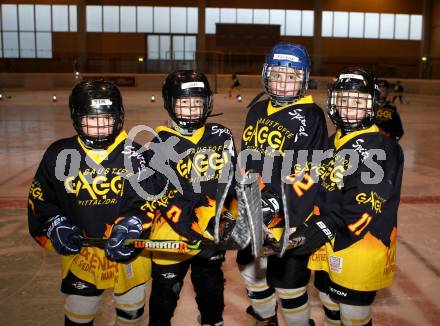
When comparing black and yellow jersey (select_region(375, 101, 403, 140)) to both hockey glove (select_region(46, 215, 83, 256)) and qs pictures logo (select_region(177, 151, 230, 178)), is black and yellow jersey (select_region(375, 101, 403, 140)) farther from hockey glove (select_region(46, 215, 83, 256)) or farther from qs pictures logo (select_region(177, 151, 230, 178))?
hockey glove (select_region(46, 215, 83, 256))

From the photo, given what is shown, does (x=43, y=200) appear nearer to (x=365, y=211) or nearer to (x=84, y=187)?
(x=84, y=187)

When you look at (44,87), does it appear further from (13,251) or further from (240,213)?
(240,213)

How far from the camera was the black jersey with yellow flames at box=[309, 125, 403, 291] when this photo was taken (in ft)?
8.71

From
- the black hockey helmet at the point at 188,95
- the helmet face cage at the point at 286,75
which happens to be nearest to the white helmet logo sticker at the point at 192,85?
the black hockey helmet at the point at 188,95

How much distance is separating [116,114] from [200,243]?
2.72ft

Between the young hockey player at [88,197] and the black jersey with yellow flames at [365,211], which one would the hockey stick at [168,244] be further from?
the black jersey with yellow flames at [365,211]

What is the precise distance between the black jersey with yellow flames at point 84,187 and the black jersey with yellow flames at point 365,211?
0.99 m

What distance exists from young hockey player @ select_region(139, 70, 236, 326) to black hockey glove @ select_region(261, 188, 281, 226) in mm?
407

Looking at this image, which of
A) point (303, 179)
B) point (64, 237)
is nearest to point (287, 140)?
point (303, 179)

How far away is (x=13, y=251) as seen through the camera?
4867 millimetres

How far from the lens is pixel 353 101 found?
9.34 ft

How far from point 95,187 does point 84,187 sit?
0.18 ft

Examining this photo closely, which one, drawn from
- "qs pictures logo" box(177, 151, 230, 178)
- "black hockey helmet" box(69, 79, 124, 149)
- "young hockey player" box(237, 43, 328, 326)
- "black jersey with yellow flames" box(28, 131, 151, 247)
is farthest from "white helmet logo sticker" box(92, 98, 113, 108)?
"young hockey player" box(237, 43, 328, 326)

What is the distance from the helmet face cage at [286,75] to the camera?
9.81ft
